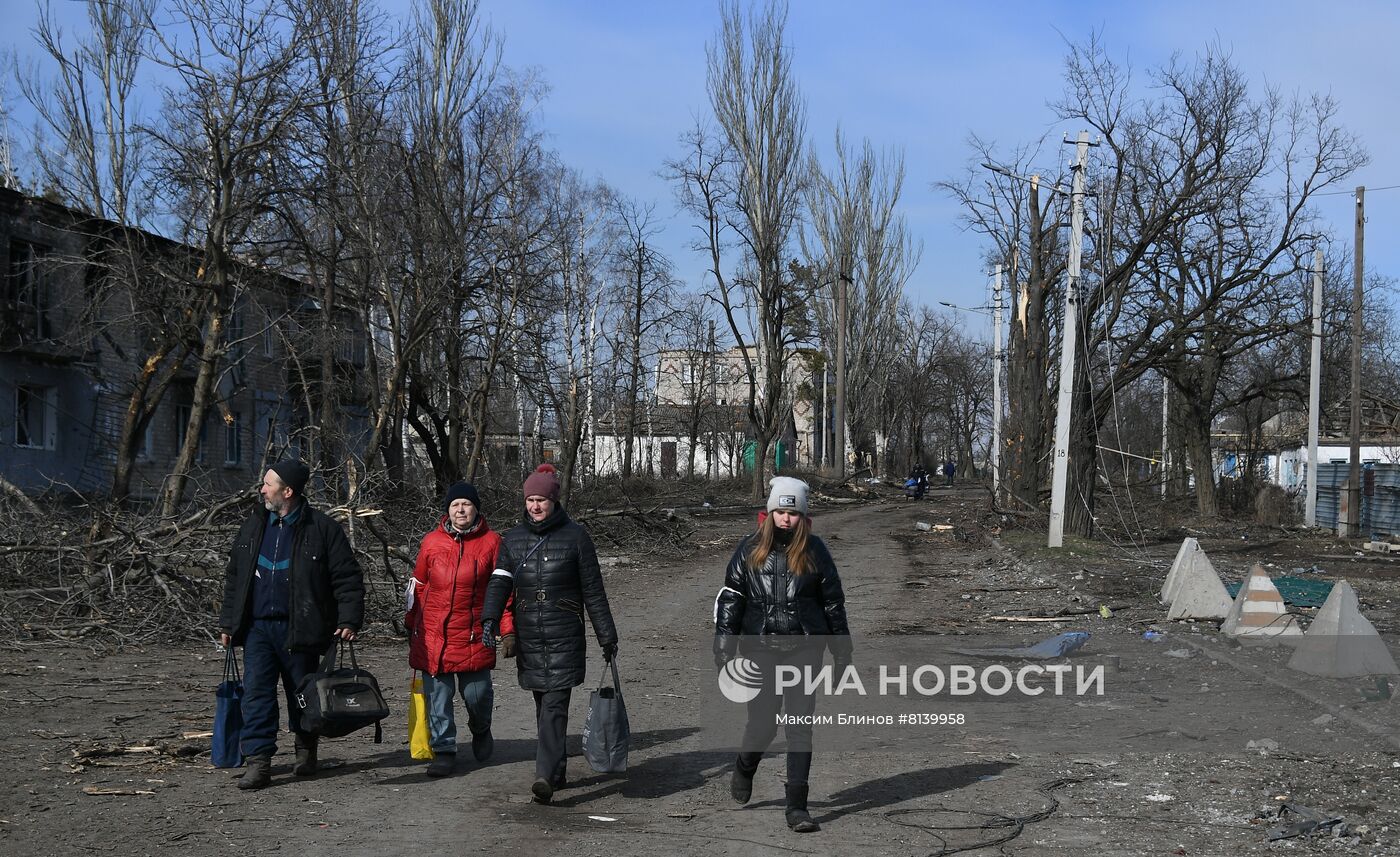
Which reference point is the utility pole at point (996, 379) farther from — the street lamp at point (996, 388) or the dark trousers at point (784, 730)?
the dark trousers at point (784, 730)

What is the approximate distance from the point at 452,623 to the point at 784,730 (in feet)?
6.67

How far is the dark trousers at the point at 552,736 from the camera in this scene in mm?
6535

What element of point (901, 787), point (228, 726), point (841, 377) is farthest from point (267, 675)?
point (841, 377)

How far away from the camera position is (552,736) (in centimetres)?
655

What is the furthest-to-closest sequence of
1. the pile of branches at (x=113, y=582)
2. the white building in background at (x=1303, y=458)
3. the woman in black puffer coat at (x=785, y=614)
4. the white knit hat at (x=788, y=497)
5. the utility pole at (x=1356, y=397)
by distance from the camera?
1. the white building in background at (x=1303, y=458)
2. the utility pole at (x=1356, y=397)
3. the pile of branches at (x=113, y=582)
4. the white knit hat at (x=788, y=497)
5. the woman in black puffer coat at (x=785, y=614)

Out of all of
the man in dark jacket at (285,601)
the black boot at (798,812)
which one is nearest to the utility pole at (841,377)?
the man in dark jacket at (285,601)

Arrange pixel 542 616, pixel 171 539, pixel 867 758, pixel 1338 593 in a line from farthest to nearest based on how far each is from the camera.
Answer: pixel 171 539
pixel 1338 593
pixel 867 758
pixel 542 616

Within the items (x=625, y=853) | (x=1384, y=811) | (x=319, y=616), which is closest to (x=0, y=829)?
(x=319, y=616)

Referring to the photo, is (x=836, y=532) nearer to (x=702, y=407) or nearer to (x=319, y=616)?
(x=319, y=616)

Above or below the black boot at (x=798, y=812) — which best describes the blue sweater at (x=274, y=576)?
above

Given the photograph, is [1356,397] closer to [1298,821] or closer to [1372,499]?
[1372,499]

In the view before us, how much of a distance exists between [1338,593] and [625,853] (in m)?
7.41

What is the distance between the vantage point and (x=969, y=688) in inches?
417

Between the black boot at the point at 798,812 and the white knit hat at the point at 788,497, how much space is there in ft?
4.32
